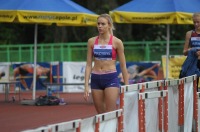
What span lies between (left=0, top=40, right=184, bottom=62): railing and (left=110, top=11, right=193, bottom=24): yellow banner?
29.6ft

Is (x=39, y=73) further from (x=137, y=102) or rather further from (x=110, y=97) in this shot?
(x=137, y=102)

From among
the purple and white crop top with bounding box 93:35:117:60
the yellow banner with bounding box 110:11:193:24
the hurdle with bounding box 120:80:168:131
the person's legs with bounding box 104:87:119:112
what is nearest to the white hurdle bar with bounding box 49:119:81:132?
the hurdle with bounding box 120:80:168:131

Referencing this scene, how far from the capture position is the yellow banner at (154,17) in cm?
1899

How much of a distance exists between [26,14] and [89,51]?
27.6 feet

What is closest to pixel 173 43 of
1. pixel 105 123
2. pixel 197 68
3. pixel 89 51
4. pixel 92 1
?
pixel 92 1

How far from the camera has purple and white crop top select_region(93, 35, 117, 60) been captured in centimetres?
1049

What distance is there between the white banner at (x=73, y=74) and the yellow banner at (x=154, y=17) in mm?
7509

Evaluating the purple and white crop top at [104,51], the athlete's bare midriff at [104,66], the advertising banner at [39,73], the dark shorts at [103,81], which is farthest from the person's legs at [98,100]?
the advertising banner at [39,73]

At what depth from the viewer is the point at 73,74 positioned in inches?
1063

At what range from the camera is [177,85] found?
11.1m

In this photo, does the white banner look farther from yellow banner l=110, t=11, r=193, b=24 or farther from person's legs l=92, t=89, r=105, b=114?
person's legs l=92, t=89, r=105, b=114

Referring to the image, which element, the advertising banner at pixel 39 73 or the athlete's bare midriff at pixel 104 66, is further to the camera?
the advertising banner at pixel 39 73

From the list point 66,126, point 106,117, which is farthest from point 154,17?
point 66,126

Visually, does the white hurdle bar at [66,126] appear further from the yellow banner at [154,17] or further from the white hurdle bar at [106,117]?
the yellow banner at [154,17]
